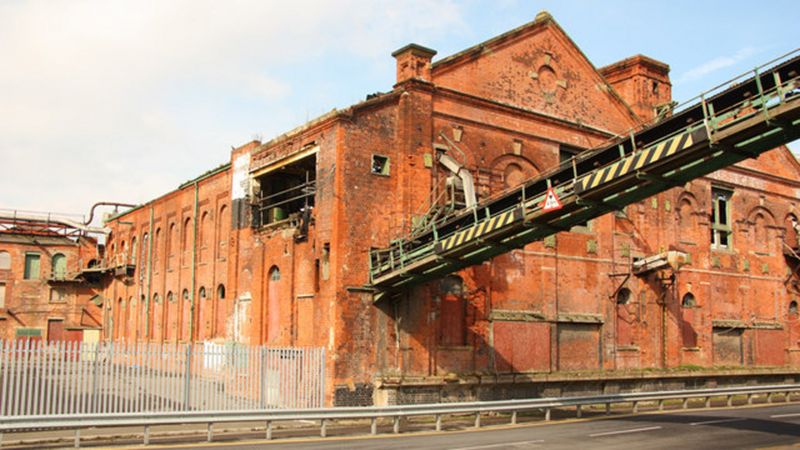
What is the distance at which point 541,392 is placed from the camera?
24672 millimetres

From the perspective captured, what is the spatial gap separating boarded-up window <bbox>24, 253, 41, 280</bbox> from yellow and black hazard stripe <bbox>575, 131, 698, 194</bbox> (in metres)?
40.4

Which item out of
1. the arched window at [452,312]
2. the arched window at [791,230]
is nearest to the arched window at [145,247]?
the arched window at [452,312]

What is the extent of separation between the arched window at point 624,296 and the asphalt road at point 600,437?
7.97m

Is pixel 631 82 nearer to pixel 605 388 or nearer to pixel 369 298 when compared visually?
pixel 605 388

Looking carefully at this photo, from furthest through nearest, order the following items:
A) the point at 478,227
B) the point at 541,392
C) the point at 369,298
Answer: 1. the point at 541,392
2. the point at 369,298
3. the point at 478,227

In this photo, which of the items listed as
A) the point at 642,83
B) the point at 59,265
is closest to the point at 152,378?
the point at 642,83

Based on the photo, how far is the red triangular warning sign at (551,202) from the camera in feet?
56.0

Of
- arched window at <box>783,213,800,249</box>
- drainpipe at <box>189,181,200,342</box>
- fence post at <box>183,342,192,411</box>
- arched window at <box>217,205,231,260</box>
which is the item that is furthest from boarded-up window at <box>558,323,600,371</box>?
drainpipe at <box>189,181,200,342</box>

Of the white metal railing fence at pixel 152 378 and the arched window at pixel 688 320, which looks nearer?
the white metal railing fence at pixel 152 378

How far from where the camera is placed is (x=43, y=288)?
47.1 metres

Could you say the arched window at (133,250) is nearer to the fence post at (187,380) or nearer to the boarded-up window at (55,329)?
the boarded-up window at (55,329)

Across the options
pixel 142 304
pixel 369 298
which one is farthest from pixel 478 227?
pixel 142 304

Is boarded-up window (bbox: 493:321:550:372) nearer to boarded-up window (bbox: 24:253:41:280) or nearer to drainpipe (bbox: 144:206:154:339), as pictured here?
drainpipe (bbox: 144:206:154:339)

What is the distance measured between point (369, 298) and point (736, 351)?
17.7m
